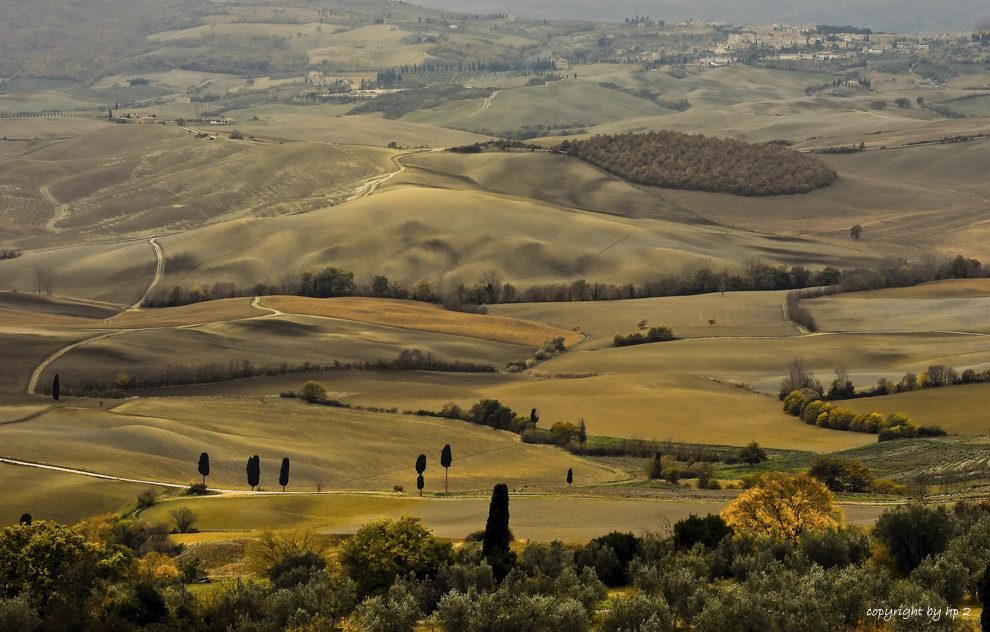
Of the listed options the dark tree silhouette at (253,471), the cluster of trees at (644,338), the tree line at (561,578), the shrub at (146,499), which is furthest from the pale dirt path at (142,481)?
the cluster of trees at (644,338)

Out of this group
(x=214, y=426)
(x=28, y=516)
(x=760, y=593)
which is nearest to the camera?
(x=760, y=593)

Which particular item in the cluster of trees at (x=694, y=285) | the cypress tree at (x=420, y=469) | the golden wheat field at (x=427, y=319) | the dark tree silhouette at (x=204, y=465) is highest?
the cluster of trees at (x=694, y=285)

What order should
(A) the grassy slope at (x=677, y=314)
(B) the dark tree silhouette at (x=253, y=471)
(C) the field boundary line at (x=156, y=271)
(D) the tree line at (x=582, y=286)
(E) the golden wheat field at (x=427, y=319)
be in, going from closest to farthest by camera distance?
(B) the dark tree silhouette at (x=253, y=471), (E) the golden wheat field at (x=427, y=319), (A) the grassy slope at (x=677, y=314), (C) the field boundary line at (x=156, y=271), (D) the tree line at (x=582, y=286)

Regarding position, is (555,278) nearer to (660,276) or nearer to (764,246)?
(660,276)

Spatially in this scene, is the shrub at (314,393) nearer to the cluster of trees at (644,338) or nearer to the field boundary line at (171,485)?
the field boundary line at (171,485)

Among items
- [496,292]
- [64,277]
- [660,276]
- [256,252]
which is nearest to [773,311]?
Result: [660,276]

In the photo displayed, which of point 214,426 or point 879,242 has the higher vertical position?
point 879,242

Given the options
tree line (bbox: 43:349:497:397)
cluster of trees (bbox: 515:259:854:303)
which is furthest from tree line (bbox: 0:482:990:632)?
cluster of trees (bbox: 515:259:854:303)
